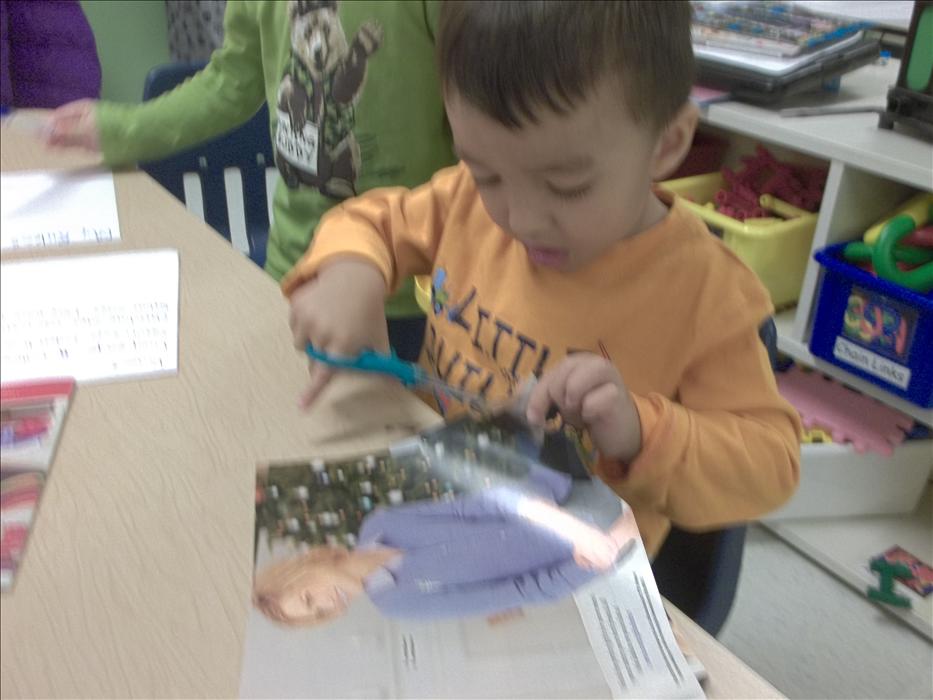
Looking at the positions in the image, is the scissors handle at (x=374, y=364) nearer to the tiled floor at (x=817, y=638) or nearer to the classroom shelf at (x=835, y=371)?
the classroom shelf at (x=835, y=371)

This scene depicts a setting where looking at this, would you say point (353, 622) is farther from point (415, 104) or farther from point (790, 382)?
point (790, 382)

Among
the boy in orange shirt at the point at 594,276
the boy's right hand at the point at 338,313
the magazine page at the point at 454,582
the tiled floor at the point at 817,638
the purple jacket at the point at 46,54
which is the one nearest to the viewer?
the magazine page at the point at 454,582

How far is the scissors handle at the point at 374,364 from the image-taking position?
1.94 feet

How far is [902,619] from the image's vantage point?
120 centimetres

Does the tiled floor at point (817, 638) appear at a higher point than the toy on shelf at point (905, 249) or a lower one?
lower

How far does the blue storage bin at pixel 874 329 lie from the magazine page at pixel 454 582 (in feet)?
2.32

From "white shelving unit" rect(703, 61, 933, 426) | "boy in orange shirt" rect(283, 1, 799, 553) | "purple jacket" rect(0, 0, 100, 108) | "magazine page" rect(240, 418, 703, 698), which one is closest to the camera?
"magazine page" rect(240, 418, 703, 698)

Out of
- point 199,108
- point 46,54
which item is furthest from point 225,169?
point 46,54

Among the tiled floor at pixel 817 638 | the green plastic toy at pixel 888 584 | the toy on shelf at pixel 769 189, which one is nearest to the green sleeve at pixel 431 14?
the toy on shelf at pixel 769 189

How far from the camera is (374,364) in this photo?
60 cm

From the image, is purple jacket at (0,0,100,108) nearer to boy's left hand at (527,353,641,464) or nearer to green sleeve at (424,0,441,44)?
green sleeve at (424,0,441,44)

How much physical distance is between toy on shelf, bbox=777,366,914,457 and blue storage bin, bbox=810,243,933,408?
0.14 m

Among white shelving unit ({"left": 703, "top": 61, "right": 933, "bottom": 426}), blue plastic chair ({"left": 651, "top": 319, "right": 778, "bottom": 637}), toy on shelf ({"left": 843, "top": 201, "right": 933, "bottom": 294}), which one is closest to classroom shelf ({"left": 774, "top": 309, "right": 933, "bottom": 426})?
white shelving unit ({"left": 703, "top": 61, "right": 933, "bottom": 426})

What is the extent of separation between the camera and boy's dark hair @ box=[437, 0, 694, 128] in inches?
18.8
